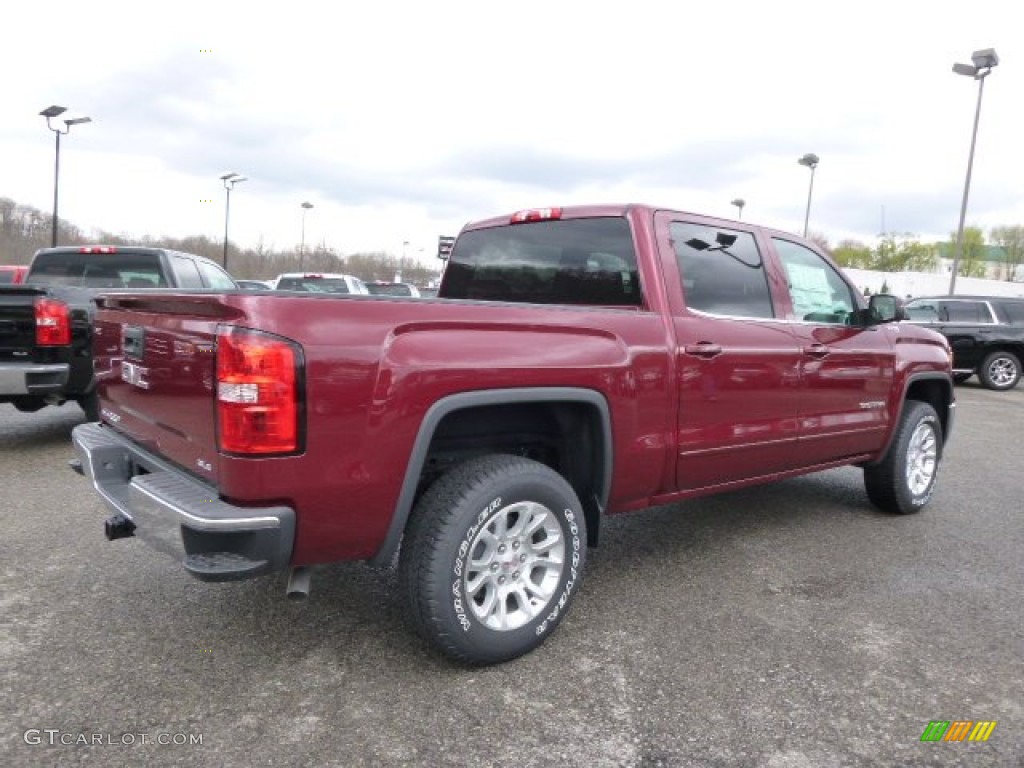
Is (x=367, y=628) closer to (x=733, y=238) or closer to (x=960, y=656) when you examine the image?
(x=960, y=656)

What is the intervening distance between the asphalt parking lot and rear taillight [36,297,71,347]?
1.69 metres

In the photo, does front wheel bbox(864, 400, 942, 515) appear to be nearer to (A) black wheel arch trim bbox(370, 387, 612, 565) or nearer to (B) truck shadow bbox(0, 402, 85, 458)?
(A) black wheel arch trim bbox(370, 387, 612, 565)

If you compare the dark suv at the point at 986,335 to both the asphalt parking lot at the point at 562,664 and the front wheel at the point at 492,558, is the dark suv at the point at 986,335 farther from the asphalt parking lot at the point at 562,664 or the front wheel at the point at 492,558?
the front wheel at the point at 492,558

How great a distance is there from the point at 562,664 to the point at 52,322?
4.83m

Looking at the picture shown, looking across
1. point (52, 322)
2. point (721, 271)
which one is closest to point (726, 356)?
point (721, 271)

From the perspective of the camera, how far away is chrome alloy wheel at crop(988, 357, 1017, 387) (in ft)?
47.8

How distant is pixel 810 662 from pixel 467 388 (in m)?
1.73

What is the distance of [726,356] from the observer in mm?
3611

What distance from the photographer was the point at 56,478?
530 cm

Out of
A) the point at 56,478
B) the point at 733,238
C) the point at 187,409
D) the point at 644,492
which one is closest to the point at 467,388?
the point at 187,409

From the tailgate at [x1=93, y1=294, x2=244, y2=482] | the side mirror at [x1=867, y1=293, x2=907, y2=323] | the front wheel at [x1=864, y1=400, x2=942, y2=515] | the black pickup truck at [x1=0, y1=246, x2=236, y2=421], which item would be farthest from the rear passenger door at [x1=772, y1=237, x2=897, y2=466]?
the black pickup truck at [x1=0, y1=246, x2=236, y2=421]

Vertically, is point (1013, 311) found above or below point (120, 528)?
above

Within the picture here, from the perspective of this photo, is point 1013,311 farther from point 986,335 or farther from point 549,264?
point 549,264

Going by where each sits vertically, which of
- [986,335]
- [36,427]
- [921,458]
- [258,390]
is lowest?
[36,427]
